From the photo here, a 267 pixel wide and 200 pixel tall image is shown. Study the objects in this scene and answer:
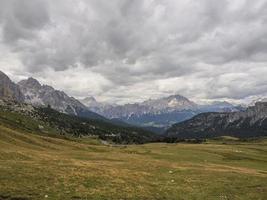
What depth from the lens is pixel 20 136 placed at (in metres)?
99.6

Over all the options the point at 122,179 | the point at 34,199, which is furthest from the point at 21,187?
the point at 122,179

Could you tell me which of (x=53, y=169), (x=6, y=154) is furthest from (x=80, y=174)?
(x=6, y=154)

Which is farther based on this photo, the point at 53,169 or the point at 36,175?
the point at 53,169

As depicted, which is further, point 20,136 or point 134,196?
point 20,136

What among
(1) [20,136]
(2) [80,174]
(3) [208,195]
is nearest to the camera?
(3) [208,195]

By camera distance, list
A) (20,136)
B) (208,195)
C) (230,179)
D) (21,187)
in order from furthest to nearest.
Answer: (20,136) → (230,179) → (208,195) → (21,187)

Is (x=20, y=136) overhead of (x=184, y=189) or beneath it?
overhead

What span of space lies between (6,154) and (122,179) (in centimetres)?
2133

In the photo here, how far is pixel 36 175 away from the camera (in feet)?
149

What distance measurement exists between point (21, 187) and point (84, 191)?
617cm

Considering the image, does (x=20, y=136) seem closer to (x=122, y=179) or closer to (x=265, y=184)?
(x=122, y=179)

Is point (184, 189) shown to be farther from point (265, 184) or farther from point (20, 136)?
point (20, 136)

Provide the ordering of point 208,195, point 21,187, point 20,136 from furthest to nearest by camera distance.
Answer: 1. point 20,136
2. point 208,195
3. point 21,187

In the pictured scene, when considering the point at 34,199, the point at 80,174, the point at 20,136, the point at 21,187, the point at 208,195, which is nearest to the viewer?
the point at 34,199
